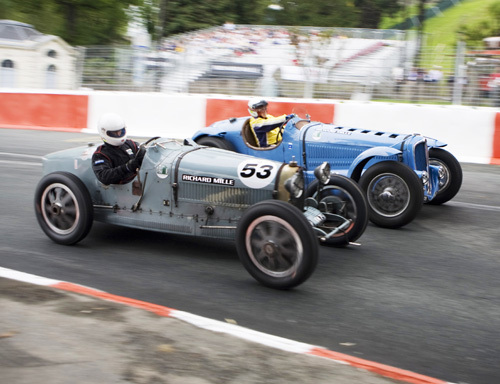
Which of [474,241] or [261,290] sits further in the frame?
[474,241]

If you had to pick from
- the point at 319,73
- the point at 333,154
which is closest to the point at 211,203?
the point at 333,154

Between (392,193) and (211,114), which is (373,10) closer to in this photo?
(211,114)

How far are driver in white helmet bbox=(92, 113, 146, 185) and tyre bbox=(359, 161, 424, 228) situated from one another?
270 cm

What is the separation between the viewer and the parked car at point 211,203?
494 centimetres

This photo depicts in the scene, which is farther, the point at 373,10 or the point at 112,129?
the point at 373,10

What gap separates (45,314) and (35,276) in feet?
3.27

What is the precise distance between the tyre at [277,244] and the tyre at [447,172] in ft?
13.4

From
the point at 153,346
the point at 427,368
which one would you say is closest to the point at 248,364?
the point at 153,346

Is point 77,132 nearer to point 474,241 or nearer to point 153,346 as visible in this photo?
point 474,241

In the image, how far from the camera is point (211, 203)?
5.62m

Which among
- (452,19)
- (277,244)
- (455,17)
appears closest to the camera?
(277,244)

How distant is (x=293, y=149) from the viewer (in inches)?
315

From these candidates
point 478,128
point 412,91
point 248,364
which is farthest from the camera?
point 412,91

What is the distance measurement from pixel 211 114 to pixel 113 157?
798 cm
